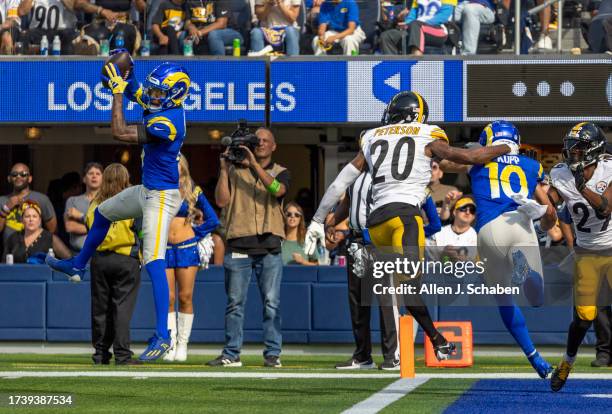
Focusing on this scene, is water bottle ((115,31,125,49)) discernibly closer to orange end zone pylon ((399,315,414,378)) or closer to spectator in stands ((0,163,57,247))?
spectator in stands ((0,163,57,247))

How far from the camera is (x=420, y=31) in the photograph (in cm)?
1608

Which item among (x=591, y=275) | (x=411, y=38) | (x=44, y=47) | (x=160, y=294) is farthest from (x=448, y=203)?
(x=160, y=294)

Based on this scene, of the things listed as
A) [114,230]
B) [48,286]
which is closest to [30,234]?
[48,286]

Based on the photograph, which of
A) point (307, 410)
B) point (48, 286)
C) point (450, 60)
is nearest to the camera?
point (307, 410)

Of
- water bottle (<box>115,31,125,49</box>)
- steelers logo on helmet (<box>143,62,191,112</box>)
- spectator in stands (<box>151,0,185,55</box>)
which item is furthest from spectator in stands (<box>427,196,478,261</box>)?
steelers logo on helmet (<box>143,62,191,112</box>)

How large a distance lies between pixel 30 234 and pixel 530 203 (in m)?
6.92

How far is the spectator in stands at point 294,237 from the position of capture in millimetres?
14344

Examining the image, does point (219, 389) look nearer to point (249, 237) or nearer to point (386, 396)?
point (386, 396)

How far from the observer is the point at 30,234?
14727 mm

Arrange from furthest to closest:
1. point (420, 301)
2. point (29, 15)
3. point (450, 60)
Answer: point (29, 15), point (450, 60), point (420, 301)

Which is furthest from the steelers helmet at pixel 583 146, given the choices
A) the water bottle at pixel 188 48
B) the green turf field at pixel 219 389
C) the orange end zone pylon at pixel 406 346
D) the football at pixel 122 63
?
the water bottle at pixel 188 48

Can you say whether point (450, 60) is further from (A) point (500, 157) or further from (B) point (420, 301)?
(B) point (420, 301)

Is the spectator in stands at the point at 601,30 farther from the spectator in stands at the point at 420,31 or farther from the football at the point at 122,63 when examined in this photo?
the football at the point at 122,63

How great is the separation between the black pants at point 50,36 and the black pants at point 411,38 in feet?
12.7
